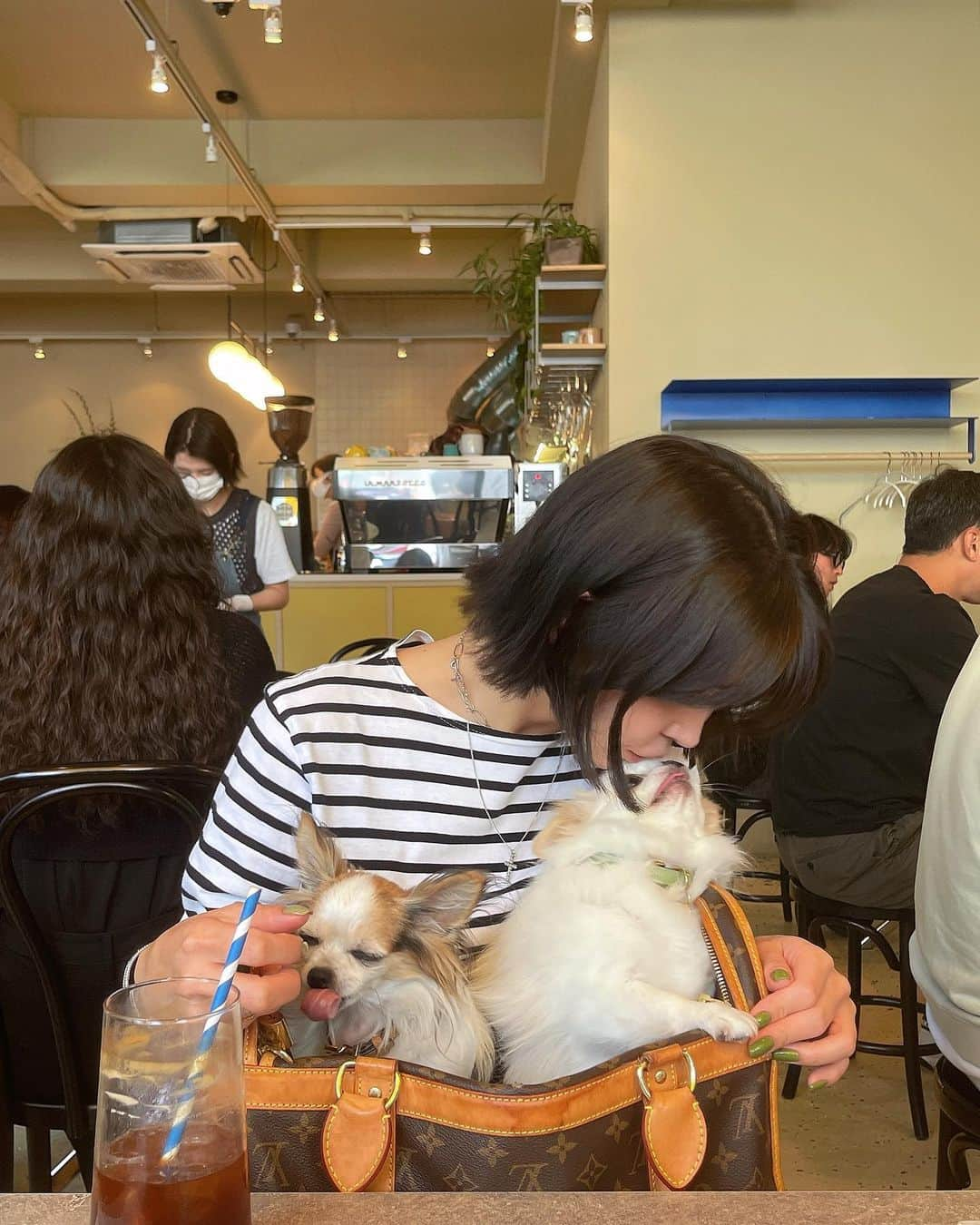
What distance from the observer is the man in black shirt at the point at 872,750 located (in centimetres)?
266

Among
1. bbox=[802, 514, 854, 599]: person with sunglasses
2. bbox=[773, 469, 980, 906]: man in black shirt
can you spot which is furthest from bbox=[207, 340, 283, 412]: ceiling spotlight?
bbox=[773, 469, 980, 906]: man in black shirt

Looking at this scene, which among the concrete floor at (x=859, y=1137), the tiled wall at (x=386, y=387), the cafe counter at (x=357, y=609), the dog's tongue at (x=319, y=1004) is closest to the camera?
the dog's tongue at (x=319, y=1004)

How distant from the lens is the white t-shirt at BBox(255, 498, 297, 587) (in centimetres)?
400

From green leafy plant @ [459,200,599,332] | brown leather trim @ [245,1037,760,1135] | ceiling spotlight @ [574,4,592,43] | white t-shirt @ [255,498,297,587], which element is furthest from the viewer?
green leafy plant @ [459,200,599,332]

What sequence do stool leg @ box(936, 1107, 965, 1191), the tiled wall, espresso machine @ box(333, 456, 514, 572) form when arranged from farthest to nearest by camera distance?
the tiled wall, espresso machine @ box(333, 456, 514, 572), stool leg @ box(936, 1107, 965, 1191)

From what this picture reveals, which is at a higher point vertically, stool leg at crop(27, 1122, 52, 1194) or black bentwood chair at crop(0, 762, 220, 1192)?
black bentwood chair at crop(0, 762, 220, 1192)

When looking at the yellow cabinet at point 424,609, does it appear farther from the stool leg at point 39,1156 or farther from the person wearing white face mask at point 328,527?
the stool leg at point 39,1156

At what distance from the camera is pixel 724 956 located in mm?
991

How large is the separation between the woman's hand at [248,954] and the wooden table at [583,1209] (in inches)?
6.1

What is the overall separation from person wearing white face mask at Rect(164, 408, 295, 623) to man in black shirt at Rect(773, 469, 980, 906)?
6.76ft

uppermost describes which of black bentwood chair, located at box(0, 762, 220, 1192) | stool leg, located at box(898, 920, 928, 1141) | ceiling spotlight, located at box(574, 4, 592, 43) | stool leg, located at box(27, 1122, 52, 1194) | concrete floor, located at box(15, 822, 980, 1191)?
ceiling spotlight, located at box(574, 4, 592, 43)

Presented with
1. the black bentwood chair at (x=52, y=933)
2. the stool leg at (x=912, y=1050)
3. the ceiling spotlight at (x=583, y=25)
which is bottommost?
the stool leg at (x=912, y=1050)

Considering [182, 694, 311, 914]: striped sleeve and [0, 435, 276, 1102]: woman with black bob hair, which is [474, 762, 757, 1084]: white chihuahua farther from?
[0, 435, 276, 1102]: woman with black bob hair

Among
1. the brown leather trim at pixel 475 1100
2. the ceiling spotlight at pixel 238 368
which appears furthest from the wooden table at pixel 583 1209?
the ceiling spotlight at pixel 238 368
